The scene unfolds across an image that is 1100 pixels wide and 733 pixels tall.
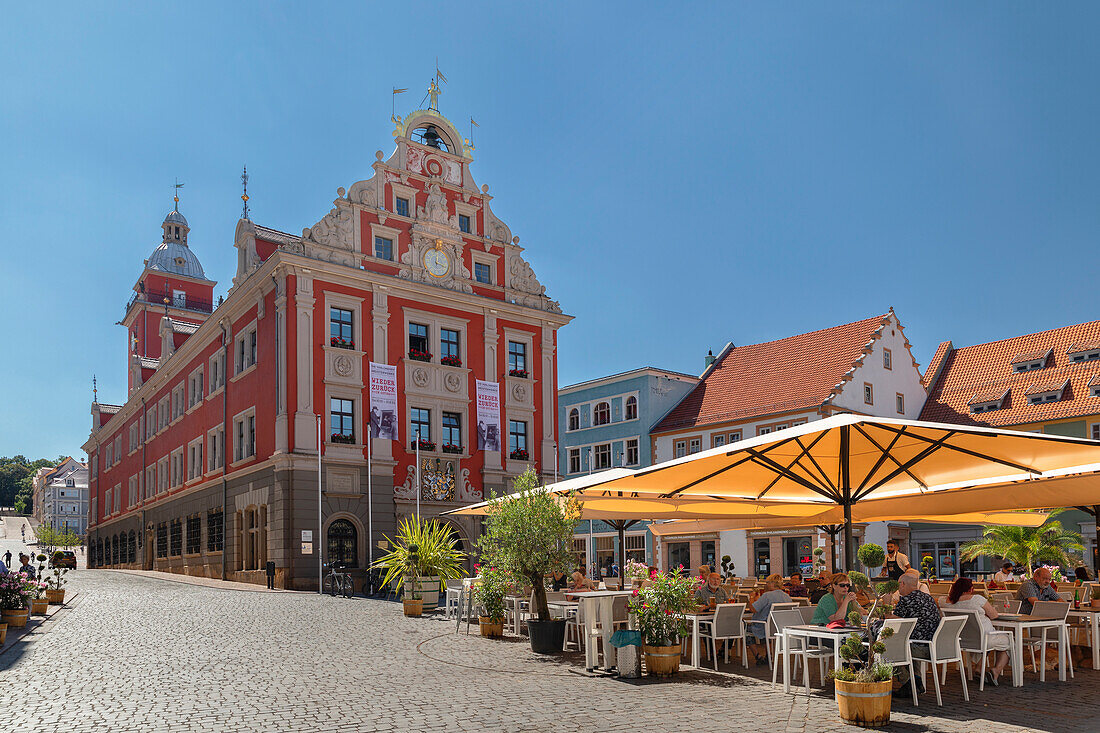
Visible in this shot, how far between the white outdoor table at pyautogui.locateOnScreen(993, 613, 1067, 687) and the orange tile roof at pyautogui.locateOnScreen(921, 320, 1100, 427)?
113 ft

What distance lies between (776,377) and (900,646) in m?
40.3

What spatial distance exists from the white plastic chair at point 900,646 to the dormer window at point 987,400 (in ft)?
133

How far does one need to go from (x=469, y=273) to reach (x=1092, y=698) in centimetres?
3312

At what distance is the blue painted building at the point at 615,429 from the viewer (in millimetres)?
52812

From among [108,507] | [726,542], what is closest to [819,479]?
[726,542]

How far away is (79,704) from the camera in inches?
427


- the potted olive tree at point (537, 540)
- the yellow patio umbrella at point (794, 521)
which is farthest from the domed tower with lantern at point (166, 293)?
the potted olive tree at point (537, 540)

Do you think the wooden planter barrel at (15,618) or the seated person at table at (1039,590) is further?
the wooden planter barrel at (15,618)

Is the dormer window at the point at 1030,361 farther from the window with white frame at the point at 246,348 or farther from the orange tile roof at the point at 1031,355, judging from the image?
the window with white frame at the point at 246,348

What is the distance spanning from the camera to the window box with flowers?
121 feet

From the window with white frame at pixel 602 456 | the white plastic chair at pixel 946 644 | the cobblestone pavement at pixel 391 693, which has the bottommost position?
the cobblestone pavement at pixel 391 693

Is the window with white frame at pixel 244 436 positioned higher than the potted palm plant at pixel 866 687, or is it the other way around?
the window with white frame at pixel 244 436

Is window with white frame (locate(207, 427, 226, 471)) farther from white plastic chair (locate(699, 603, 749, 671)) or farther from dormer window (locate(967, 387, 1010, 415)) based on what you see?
dormer window (locate(967, 387, 1010, 415))

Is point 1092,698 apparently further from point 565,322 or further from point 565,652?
point 565,322
